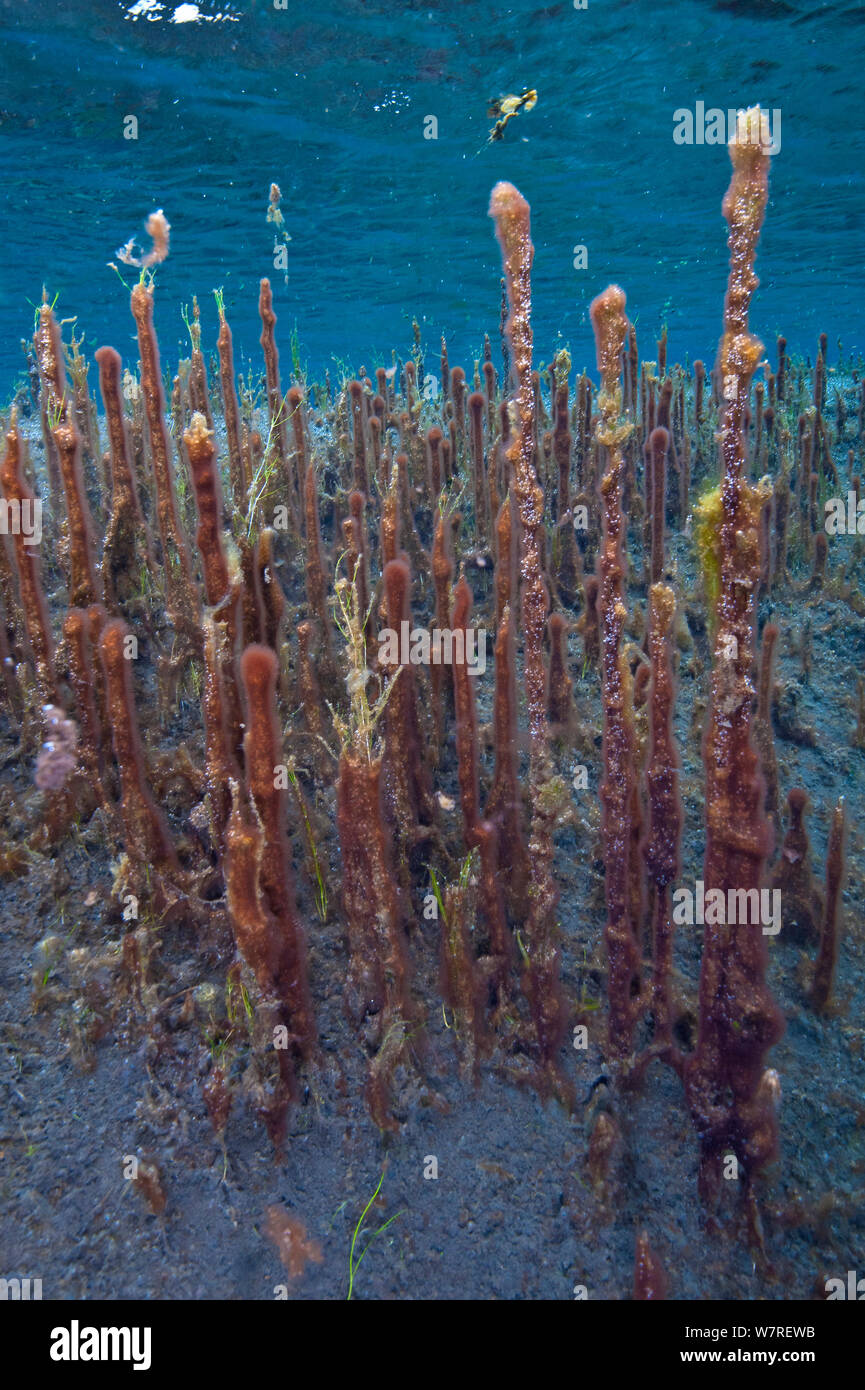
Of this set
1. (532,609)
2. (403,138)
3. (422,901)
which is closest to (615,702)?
(532,609)

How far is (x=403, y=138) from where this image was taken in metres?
14.6

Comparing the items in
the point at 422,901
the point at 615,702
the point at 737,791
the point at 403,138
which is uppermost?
the point at 403,138

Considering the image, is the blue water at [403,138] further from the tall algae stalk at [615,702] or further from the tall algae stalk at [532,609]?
the tall algae stalk at [615,702]

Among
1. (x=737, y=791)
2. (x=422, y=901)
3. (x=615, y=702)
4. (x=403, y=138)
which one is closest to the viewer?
(x=737, y=791)

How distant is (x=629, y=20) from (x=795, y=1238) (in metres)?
14.6

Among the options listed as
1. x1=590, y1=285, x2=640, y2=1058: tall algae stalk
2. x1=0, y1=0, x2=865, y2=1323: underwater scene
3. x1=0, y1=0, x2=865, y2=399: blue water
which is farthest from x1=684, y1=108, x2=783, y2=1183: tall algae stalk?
x1=0, y1=0, x2=865, y2=399: blue water

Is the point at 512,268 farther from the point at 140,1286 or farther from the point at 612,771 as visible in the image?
the point at 140,1286

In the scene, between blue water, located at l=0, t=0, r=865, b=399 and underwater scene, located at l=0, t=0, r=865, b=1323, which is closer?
underwater scene, located at l=0, t=0, r=865, b=1323

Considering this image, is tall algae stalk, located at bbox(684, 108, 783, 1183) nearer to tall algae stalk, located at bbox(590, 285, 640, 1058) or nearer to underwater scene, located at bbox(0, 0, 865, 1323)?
underwater scene, located at bbox(0, 0, 865, 1323)

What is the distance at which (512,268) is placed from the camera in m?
1.90

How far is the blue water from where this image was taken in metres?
10.5

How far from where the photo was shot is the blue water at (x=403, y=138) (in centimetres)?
1055

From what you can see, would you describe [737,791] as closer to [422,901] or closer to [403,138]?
[422,901]

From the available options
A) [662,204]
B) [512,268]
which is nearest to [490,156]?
[662,204]
